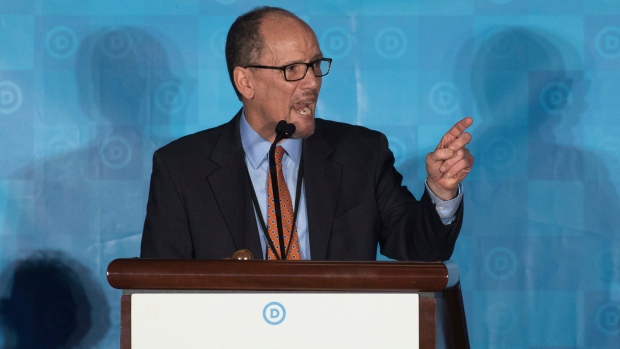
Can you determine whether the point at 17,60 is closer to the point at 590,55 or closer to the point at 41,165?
the point at 41,165

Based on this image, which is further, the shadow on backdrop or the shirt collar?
the shadow on backdrop

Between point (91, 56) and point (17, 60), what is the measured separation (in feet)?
0.86

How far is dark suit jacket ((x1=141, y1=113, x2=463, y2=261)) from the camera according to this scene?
2.25 metres

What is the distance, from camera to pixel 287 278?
1.39 meters

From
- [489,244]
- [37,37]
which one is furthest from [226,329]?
[37,37]

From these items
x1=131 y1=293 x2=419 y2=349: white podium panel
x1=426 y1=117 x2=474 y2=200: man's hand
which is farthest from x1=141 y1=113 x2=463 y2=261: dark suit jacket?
x1=131 y1=293 x2=419 y2=349: white podium panel

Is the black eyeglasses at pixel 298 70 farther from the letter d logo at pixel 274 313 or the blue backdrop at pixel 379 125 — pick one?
the letter d logo at pixel 274 313

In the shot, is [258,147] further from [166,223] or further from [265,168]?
[166,223]

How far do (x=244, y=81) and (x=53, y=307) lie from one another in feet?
4.02

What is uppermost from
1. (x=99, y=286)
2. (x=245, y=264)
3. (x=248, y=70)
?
(x=248, y=70)

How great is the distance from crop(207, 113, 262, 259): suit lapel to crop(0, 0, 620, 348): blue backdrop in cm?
74

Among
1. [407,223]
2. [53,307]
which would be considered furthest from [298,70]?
[53,307]

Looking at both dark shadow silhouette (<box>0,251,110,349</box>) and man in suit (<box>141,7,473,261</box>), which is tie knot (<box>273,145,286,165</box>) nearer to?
man in suit (<box>141,7,473,261</box>)

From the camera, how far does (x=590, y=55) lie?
304 centimetres
